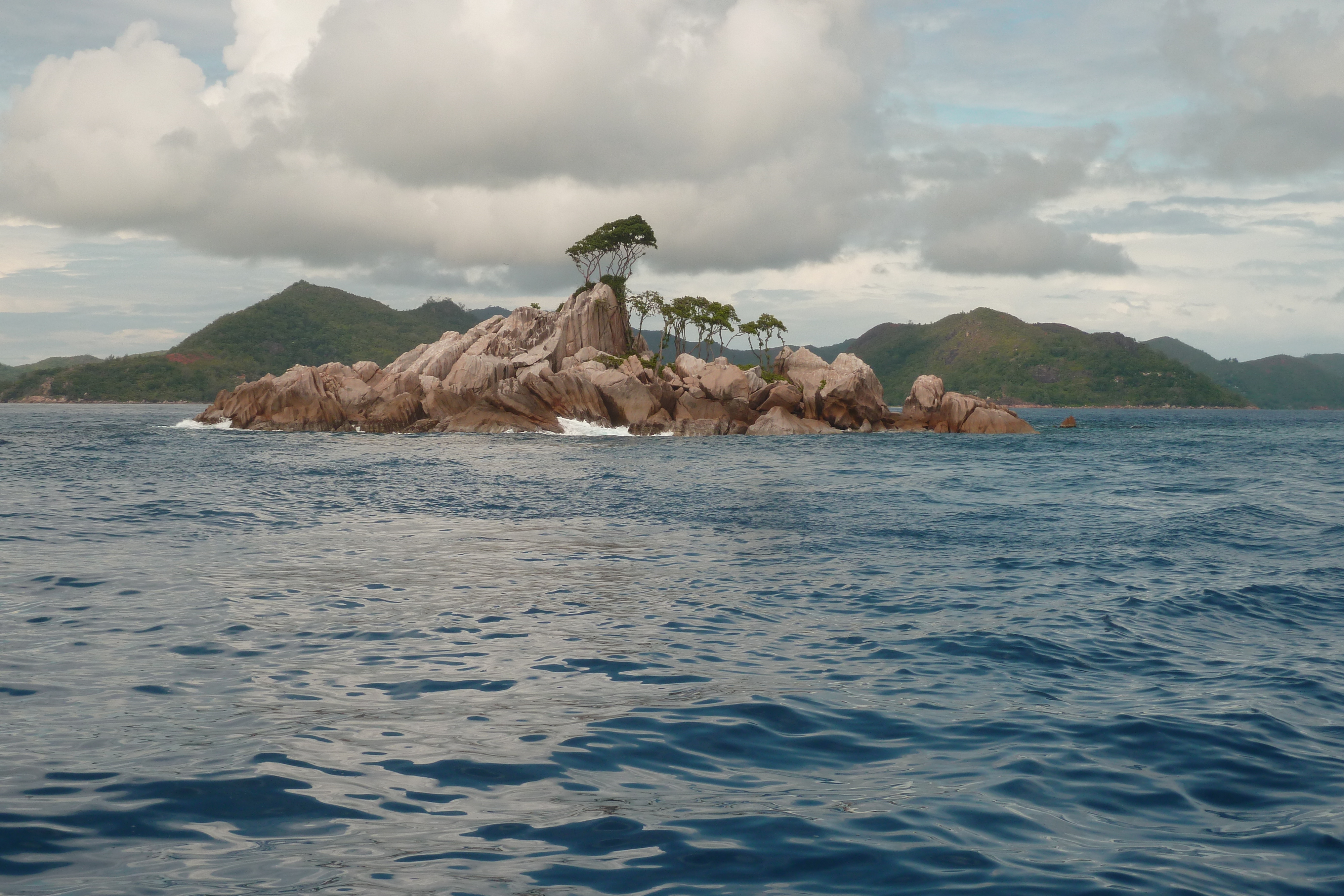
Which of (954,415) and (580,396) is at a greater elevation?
(580,396)

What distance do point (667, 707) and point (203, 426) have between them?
9061 centimetres

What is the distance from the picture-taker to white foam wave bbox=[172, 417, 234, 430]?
82.2 metres

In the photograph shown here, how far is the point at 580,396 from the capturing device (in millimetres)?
81312

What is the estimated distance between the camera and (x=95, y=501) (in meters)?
27.3

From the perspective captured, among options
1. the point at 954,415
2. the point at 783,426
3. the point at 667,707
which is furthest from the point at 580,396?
the point at 667,707

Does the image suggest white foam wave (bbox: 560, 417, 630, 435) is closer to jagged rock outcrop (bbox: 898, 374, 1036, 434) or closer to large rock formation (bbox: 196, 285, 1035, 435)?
large rock formation (bbox: 196, 285, 1035, 435)

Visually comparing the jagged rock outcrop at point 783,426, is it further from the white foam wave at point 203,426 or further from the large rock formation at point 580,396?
the white foam wave at point 203,426

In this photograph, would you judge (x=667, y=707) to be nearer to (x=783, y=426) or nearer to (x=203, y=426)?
(x=783, y=426)

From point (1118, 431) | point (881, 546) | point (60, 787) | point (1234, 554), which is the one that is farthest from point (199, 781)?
point (1118, 431)

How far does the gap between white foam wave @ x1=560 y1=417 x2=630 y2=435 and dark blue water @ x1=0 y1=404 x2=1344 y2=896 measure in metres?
55.0

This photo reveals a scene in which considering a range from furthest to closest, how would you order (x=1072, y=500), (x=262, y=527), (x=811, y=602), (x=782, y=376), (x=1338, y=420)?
(x=1338, y=420) < (x=782, y=376) < (x=1072, y=500) < (x=262, y=527) < (x=811, y=602)

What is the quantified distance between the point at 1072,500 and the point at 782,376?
64406 millimetres

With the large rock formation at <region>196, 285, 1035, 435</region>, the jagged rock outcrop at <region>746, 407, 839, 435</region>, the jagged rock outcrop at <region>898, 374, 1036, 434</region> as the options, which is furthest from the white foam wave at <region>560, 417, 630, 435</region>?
the jagged rock outcrop at <region>898, 374, 1036, 434</region>

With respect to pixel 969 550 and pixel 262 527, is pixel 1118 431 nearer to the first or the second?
pixel 969 550
